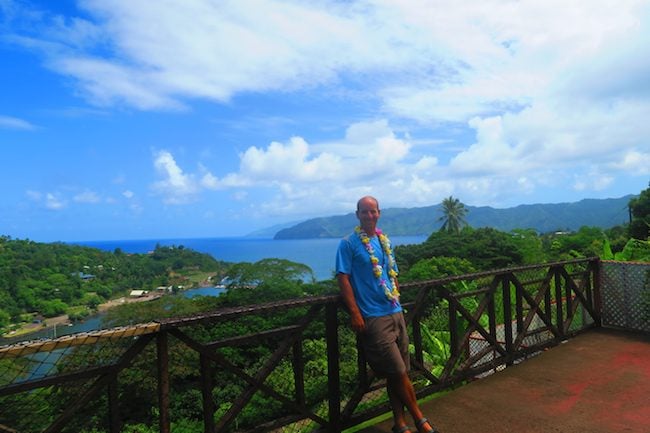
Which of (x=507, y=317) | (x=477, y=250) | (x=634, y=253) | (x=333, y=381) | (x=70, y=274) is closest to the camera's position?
(x=333, y=381)

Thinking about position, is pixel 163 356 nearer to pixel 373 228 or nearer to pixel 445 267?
pixel 373 228

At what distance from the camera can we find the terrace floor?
3.29 metres

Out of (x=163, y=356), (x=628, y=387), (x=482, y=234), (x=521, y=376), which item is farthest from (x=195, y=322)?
(x=482, y=234)

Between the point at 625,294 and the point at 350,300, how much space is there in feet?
16.0

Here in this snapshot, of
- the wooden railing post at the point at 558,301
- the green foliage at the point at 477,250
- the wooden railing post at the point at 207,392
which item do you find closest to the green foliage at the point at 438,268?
the green foliage at the point at 477,250

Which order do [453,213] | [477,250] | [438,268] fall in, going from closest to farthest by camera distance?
1. [438,268]
2. [477,250]
3. [453,213]

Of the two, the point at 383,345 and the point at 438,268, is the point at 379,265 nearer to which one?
the point at 383,345

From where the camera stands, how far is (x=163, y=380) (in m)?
2.56

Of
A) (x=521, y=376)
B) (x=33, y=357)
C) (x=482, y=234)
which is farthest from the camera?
(x=482, y=234)

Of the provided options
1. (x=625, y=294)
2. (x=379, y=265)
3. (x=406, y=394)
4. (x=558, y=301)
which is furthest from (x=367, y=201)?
(x=625, y=294)

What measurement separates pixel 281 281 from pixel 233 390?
656 inches

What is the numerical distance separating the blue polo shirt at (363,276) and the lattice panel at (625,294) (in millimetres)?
4482

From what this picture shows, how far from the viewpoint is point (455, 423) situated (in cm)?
335

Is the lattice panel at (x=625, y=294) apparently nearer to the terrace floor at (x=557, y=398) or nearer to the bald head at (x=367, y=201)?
the terrace floor at (x=557, y=398)
